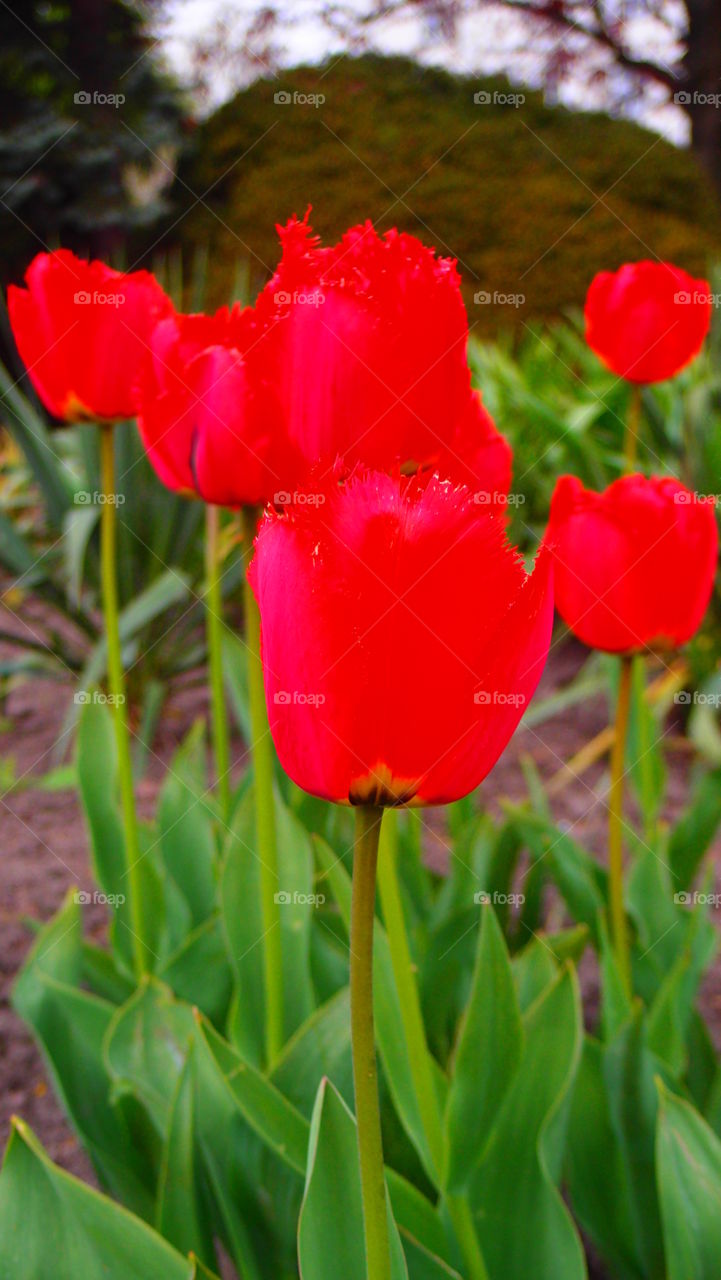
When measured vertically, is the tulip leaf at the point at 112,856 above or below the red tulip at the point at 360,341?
below

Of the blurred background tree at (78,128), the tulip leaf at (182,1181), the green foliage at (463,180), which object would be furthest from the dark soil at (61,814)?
the blurred background tree at (78,128)

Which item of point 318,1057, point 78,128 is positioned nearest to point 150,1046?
point 318,1057

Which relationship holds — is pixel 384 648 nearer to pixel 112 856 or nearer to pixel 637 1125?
pixel 637 1125

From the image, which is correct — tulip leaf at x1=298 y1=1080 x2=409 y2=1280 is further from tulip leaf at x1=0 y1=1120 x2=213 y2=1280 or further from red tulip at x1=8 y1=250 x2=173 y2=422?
red tulip at x1=8 y1=250 x2=173 y2=422

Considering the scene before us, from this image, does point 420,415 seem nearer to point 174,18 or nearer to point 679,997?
point 679,997

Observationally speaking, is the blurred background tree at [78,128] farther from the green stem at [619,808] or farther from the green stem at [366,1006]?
the green stem at [366,1006]

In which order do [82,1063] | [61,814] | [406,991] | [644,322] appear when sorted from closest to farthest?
[406,991], [82,1063], [644,322], [61,814]
